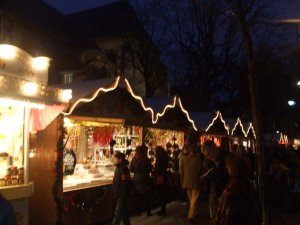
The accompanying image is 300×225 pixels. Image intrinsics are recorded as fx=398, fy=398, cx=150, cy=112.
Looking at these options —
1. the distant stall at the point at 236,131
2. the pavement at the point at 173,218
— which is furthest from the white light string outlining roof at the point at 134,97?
the distant stall at the point at 236,131

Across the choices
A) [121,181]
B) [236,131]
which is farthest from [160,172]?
[236,131]

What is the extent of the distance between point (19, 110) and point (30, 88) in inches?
29.0

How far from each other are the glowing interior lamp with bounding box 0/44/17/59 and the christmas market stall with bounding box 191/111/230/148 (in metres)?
9.78

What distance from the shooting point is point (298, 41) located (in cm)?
1573

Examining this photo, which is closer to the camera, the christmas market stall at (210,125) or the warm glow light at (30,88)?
the warm glow light at (30,88)

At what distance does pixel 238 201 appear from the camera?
425 cm

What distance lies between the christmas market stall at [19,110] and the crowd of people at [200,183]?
1.79m

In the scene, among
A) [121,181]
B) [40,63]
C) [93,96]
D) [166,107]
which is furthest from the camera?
[166,107]

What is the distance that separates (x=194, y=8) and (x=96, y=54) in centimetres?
881

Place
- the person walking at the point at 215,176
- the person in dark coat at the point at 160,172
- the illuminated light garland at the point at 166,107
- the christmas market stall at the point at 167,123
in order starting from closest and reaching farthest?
the person walking at the point at 215,176, the person in dark coat at the point at 160,172, the illuminated light garland at the point at 166,107, the christmas market stall at the point at 167,123

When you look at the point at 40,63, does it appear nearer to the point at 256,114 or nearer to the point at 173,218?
the point at 256,114

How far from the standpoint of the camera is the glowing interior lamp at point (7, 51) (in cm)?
573

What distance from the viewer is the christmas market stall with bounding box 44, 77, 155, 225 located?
794 cm

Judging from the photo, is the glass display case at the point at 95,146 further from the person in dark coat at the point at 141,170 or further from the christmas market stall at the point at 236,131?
the christmas market stall at the point at 236,131
